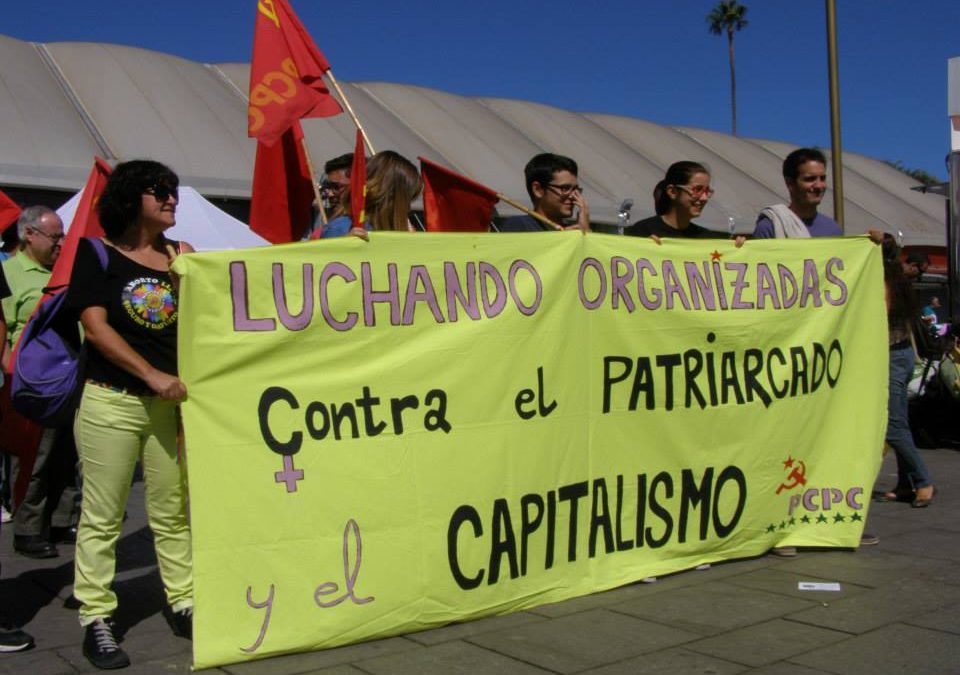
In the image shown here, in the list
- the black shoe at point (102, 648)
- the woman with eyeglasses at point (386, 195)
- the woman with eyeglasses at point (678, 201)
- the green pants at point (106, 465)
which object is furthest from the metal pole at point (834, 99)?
the black shoe at point (102, 648)

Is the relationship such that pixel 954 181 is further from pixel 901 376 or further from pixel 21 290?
pixel 21 290

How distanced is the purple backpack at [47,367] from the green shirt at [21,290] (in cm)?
188

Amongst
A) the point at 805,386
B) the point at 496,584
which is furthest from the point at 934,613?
the point at 496,584

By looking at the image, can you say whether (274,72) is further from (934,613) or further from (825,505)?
(934,613)

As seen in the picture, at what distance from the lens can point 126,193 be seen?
4129mm

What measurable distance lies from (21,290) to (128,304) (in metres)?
2.42

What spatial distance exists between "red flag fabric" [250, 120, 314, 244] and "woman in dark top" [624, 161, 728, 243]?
1756mm

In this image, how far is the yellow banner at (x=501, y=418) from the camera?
390cm

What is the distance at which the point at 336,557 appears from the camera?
4.02 m

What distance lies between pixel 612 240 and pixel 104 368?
2.27m

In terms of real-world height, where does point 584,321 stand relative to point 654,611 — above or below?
above

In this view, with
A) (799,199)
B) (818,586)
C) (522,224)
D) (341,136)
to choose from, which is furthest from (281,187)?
(341,136)

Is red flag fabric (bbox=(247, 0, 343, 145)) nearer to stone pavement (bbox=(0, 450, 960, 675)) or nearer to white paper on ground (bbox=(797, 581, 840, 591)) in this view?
stone pavement (bbox=(0, 450, 960, 675))

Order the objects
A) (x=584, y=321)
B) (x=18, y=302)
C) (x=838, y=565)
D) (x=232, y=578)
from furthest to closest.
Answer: (x=18, y=302)
(x=838, y=565)
(x=584, y=321)
(x=232, y=578)
